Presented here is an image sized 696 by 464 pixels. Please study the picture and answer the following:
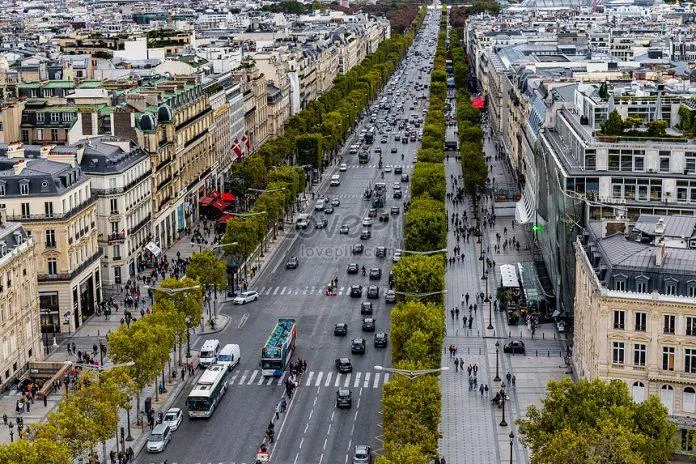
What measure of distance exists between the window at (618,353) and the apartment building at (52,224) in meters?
60.2

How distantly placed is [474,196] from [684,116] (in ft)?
227

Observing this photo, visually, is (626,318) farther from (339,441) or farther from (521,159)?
(521,159)

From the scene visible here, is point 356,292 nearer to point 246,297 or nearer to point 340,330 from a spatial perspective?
point 246,297

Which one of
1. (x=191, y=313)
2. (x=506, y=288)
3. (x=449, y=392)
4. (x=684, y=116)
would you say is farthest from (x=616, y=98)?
(x=191, y=313)

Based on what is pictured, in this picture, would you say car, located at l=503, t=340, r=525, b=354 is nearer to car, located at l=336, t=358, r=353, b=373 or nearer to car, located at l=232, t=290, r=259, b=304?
car, located at l=336, t=358, r=353, b=373

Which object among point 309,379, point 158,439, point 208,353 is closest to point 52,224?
point 208,353

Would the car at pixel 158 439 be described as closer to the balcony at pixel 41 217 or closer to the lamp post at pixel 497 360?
the lamp post at pixel 497 360

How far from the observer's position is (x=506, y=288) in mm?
135875

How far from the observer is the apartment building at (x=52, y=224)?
405ft

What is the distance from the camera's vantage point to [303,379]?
364 feet

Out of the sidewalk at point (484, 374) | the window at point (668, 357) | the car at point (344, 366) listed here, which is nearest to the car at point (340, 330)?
the sidewalk at point (484, 374)

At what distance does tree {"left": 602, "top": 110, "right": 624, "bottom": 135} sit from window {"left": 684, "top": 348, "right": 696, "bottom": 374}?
3546cm

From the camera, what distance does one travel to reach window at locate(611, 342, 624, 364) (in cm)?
9156

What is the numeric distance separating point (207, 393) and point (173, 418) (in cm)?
372
